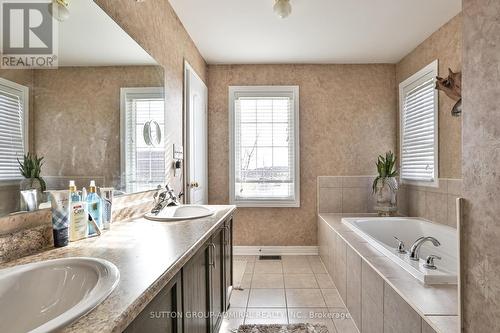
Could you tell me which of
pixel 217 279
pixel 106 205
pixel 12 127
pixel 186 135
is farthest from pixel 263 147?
pixel 12 127

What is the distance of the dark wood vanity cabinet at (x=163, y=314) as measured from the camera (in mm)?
800

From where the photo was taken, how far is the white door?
2809 mm

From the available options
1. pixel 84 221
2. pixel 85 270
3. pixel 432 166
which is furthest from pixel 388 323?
pixel 432 166

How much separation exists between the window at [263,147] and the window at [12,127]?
2.70 meters

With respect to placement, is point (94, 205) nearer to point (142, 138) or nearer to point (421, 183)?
point (142, 138)

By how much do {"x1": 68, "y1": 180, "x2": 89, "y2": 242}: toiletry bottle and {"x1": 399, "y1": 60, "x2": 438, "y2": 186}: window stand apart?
3027mm

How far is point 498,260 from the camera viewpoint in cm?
72

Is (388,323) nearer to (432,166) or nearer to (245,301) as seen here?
(245,301)

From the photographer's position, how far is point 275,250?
3.65 metres

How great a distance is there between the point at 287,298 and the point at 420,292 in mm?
1330

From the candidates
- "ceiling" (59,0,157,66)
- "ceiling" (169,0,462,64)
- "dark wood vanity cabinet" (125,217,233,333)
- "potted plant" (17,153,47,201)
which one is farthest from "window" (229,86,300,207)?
"potted plant" (17,153,47,201)

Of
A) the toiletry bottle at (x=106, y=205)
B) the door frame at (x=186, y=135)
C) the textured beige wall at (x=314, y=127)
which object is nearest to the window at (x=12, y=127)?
the toiletry bottle at (x=106, y=205)

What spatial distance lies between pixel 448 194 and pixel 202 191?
8.18 ft

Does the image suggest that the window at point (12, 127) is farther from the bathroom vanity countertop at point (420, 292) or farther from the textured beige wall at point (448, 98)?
the textured beige wall at point (448, 98)
